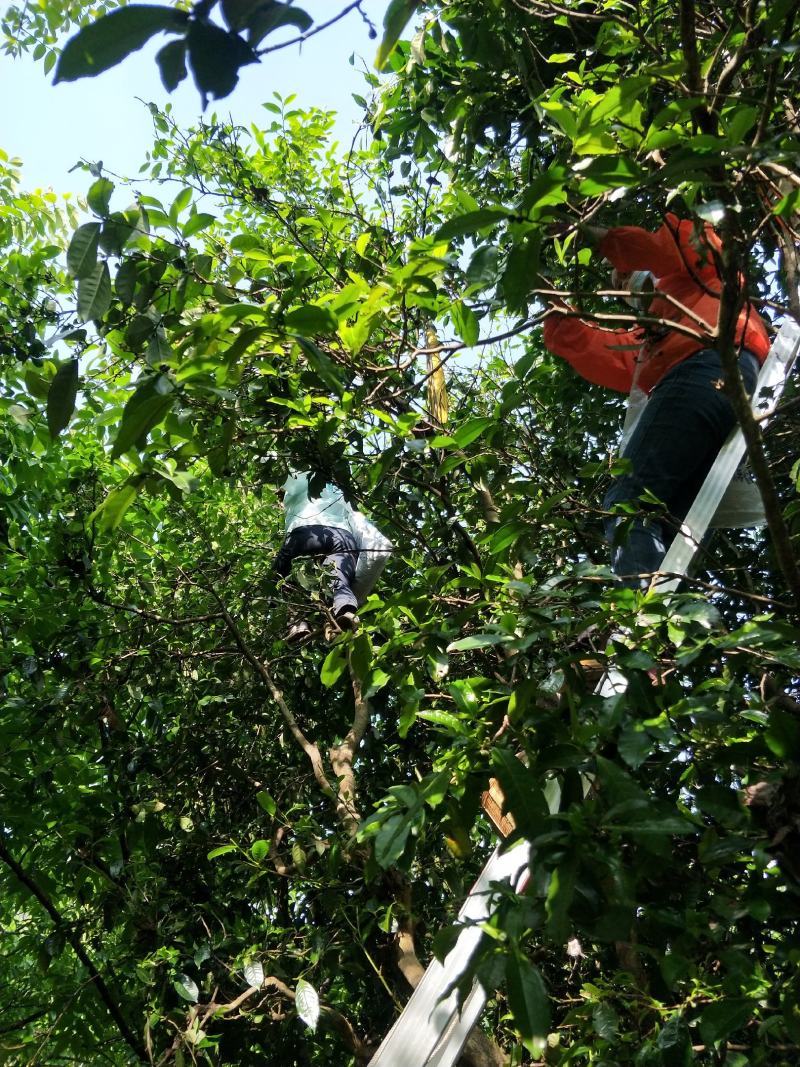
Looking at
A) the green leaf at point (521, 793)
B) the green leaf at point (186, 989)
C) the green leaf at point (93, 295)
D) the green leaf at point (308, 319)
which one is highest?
the green leaf at point (93, 295)

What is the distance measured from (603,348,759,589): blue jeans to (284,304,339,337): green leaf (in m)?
1.24

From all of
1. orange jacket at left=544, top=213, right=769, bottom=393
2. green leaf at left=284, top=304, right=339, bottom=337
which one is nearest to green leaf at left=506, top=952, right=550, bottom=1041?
green leaf at left=284, top=304, right=339, bottom=337

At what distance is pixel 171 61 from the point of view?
82 cm

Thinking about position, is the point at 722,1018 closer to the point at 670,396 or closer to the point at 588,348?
the point at 670,396

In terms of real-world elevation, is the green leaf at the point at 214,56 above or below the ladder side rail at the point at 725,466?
above

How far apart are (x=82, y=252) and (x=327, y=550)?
1.79 meters

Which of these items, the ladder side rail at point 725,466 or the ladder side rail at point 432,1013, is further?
the ladder side rail at point 725,466

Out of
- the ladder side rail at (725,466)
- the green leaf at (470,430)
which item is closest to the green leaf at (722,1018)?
the ladder side rail at (725,466)

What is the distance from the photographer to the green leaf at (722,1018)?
1.49m

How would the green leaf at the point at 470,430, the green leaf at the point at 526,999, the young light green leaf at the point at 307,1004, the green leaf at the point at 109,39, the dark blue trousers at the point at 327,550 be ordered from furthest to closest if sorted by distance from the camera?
1. the dark blue trousers at the point at 327,550
2. the young light green leaf at the point at 307,1004
3. the green leaf at the point at 470,430
4. the green leaf at the point at 526,999
5. the green leaf at the point at 109,39

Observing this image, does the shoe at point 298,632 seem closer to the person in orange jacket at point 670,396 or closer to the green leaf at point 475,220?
the person in orange jacket at point 670,396

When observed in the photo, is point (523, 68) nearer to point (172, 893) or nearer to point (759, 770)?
point (759, 770)

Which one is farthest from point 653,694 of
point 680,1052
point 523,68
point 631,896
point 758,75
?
point 523,68

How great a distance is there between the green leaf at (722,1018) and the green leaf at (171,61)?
1.45 meters
